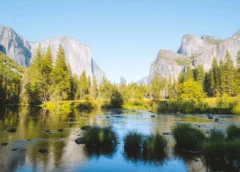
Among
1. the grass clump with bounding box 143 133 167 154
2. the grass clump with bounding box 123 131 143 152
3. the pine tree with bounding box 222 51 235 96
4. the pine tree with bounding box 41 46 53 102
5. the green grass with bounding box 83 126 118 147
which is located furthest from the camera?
the pine tree with bounding box 222 51 235 96

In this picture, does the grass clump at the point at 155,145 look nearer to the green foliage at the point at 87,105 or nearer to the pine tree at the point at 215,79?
the green foliage at the point at 87,105

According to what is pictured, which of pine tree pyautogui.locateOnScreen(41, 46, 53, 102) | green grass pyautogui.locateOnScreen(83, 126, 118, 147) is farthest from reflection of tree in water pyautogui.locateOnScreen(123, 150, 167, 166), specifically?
pine tree pyautogui.locateOnScreen(41, 46, 53, 102)

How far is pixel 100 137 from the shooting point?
15.6 m

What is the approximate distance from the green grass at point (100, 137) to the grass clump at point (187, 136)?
162 inches

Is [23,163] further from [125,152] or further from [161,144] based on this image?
[161,144]

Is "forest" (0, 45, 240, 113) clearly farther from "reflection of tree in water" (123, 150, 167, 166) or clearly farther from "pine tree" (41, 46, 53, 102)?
"reflection of tree in water" (123, 150, 167, 166)

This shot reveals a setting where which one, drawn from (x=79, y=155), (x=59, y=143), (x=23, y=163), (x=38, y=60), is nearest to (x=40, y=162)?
(x=23, y=163)

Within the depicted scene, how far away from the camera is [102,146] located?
1549 cm

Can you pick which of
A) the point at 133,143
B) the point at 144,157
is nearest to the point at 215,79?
the point at 133,143

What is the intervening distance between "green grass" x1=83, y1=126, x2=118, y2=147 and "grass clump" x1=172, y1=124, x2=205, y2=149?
4.12 meters

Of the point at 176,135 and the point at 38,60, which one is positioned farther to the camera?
the point at 38,60

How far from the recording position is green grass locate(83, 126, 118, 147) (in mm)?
15602

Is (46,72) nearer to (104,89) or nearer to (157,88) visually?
(104,89)

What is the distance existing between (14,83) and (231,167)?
299ft
